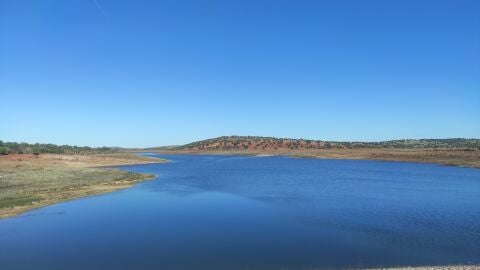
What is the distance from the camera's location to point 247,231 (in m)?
27.0

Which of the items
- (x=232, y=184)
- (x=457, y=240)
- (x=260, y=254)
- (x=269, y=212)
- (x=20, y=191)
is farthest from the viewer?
(x=232, y=184)

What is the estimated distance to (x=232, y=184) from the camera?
189ft

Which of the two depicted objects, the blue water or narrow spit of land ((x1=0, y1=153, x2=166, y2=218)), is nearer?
the blue water

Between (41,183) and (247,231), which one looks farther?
(41,183)

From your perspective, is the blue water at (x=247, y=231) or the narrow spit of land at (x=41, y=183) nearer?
the blue water at (x=247, y=231)

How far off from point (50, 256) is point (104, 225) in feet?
25.5

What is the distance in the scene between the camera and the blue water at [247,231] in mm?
20453

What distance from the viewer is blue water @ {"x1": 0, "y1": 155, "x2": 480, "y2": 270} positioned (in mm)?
20453

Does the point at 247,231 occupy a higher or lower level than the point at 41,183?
lower

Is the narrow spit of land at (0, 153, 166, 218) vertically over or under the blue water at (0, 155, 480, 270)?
over

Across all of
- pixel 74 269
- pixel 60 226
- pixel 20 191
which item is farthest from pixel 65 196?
pixel 74 269

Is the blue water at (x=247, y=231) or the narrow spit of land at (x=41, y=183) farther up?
the narrow spit of land at (x=41, y=183)

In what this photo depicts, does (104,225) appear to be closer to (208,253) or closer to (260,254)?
(208,253)

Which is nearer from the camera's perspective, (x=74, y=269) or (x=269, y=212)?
(x=74, y=269)
